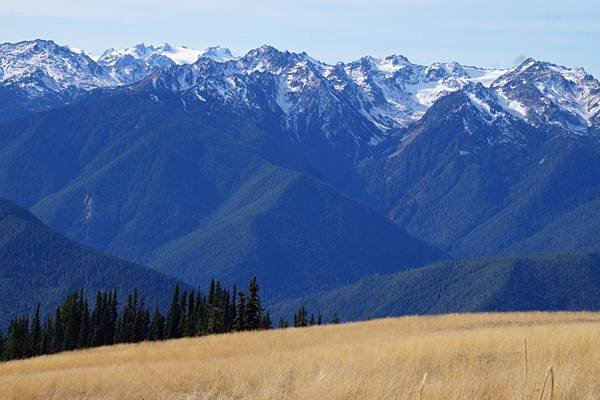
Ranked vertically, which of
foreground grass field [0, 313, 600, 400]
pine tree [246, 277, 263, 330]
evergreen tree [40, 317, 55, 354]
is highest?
evergreen tree [40, 317, 55, 354]

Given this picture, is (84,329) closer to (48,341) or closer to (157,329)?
(48,341)

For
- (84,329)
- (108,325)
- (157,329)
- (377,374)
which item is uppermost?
(108,325)

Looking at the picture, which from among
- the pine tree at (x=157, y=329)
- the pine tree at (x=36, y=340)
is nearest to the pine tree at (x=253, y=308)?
the pine tree at (x=157, y=329)

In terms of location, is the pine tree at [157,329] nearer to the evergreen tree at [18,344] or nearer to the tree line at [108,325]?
the tree line at [108,325]

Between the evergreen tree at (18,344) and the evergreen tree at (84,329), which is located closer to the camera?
the evergreen tree at (18,344)

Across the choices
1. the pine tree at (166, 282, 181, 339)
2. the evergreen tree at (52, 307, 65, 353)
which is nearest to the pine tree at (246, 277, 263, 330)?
the pine tree at (166, 282, 181, 339)

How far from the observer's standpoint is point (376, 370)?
23094 mm

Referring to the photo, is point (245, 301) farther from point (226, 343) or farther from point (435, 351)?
point (435, 351)

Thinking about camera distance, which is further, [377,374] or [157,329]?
[157,329]

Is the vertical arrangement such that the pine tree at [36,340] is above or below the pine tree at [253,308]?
above

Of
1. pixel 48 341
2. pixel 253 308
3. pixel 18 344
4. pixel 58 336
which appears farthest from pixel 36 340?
pixel 253 308

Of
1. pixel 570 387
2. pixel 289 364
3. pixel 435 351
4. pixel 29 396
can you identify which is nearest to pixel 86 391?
pixel 29 396

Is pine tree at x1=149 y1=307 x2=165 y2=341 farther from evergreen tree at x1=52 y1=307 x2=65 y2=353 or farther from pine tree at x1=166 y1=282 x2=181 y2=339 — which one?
evergreen tree at x1=52 y1=307 x2=65 y2=353

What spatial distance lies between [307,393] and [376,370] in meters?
3.86
